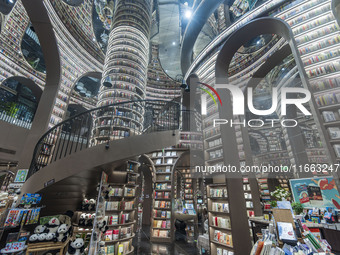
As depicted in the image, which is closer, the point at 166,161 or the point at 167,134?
the point at 167,134

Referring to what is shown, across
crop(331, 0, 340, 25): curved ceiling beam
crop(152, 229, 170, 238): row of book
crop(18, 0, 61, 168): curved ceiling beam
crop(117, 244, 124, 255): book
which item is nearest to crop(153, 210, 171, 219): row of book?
crop(152, 229, 170, 238): row of book

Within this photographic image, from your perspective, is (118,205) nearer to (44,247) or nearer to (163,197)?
Answer: (44,247)

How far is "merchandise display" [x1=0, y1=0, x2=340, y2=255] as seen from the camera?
9.77 ft

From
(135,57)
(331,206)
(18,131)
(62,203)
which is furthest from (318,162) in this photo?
(18,131)

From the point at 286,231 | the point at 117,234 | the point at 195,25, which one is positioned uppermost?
the point at 195,25

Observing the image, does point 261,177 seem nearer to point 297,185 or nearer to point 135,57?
point 297,185

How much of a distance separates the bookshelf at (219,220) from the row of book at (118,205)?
2101 millimetres

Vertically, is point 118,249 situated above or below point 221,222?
below

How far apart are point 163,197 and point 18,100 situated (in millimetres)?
10558

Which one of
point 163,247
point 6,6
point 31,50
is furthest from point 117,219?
point 31,50

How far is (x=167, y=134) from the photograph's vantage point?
424 centimetres

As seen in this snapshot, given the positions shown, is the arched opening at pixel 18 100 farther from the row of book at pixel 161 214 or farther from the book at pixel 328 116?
the book at pixel 328 116

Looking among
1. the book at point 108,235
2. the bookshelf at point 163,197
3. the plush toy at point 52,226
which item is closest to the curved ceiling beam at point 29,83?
the bookshelf at point 163,197

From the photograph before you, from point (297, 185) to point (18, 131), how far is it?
10.6 m
